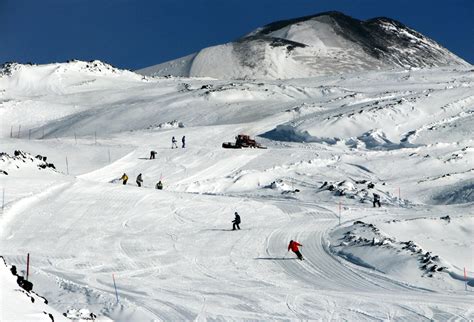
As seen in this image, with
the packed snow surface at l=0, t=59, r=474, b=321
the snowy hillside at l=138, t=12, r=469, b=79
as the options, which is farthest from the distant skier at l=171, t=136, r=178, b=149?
the snowy hillside at l=138, t=12, r=469, b=79

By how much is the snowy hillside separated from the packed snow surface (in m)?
49.2

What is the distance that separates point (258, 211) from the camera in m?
37.9

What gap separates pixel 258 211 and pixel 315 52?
358 ft

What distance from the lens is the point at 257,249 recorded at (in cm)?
2955

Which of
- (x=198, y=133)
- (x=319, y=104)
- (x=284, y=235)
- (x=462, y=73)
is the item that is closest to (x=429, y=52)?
(x=462, y=73)

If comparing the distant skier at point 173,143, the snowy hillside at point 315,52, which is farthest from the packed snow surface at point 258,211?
the snowy hillside at point 315,52

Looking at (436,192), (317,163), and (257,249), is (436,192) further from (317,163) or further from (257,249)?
(257,249)

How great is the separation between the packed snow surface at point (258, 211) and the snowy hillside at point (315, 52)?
161 ft

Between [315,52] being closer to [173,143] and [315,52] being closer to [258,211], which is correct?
[173,143]

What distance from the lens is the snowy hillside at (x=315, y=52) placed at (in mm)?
134375

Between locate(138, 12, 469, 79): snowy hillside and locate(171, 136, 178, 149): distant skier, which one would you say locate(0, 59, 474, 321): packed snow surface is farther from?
locate(138, 12, 469, 79): snowy hillside

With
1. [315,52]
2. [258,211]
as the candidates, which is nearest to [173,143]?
[258,211]

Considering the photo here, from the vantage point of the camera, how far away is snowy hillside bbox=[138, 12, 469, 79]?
134375 mm

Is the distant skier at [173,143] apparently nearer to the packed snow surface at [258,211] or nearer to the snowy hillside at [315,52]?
the packed snow surface at [258,211]
